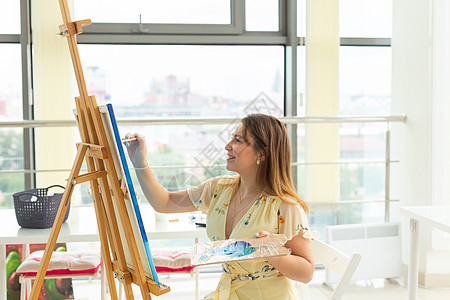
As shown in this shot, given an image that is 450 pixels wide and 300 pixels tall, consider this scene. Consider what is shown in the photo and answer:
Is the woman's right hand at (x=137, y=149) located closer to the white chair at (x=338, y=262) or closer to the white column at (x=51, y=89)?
the white chair at (x=338, y=262)

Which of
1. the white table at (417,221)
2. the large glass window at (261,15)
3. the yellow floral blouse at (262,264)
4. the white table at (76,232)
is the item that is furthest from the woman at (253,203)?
the large glass window at (261,15)

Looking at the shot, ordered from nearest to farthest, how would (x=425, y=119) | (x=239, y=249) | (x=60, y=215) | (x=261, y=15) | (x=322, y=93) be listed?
(x=239, y=249) < (x=60, y=215) < (x=425, y=119) < (x=322, y=93) < (x=261, y=15)

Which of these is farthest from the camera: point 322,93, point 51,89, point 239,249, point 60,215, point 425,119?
point 322,93

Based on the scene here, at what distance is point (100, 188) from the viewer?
1.93 m

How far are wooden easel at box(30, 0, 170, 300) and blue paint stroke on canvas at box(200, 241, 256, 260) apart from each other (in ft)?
0.56

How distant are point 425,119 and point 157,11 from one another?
5.98 feet

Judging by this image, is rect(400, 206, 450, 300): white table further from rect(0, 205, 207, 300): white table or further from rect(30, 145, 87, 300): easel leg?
rect(30, 145, 87, 300): easel leg

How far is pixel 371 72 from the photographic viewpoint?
423 cm

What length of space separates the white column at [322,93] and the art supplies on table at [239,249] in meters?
2.28

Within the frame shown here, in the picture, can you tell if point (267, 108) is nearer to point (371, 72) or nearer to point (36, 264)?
point (371, 72)

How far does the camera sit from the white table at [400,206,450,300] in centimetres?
235

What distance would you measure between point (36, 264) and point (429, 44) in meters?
2.41

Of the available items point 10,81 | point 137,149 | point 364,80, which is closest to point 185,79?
point 10,81

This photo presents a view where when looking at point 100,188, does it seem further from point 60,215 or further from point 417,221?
point 417,221
